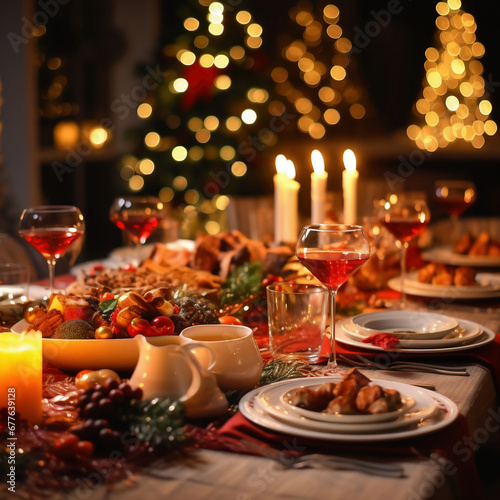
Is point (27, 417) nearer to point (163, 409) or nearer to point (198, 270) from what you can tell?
point (163, 409)

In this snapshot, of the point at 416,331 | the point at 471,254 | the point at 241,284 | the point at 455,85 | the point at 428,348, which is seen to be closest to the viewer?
the point at 428,348

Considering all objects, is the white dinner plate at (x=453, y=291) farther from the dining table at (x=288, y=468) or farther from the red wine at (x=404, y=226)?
the dining table at (x=288, y=468)

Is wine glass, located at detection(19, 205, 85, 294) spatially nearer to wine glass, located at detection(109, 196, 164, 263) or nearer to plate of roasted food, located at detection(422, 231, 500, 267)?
wine glass, located at detection(109, 196, 164, 263)

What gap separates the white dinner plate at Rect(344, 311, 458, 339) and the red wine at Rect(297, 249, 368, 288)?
162mm

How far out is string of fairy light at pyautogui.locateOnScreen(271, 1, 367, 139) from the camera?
543cm

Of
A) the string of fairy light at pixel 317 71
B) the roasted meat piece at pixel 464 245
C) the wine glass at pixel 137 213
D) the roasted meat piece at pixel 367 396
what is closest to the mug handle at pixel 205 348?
the roasted meat piece at pixel 367 396

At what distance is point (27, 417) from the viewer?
0.92 meters

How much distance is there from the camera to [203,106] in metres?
4.55

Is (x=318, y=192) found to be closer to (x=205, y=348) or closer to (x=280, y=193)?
(x=280, y=193)

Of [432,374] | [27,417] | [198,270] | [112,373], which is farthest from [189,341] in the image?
[198,270]

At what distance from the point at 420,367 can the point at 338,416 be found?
38 cm

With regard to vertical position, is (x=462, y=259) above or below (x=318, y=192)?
below

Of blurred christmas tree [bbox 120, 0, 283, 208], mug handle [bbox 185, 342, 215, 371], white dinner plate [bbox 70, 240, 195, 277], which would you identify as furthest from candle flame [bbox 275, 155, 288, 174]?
blurred christmas tree [bbox 120, 0, 283, 208]

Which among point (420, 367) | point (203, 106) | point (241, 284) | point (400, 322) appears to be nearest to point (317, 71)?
point (203, 106)
